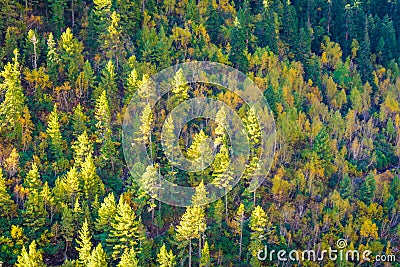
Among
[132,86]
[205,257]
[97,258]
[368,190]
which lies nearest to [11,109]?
[132,86]

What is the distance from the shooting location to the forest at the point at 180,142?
6500cm

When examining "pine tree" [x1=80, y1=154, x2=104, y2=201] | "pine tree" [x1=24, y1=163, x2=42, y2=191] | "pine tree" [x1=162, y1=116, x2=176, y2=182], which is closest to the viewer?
"pine tree" [x1=24, y1=163, x2=42, y2=191]

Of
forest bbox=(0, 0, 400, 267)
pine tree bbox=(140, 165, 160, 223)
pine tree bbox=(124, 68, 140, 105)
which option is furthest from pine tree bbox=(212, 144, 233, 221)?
pine tree bbox=(124, 68, 140, 105)

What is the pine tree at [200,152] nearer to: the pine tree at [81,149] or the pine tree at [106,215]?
the pine tree at [81,149]

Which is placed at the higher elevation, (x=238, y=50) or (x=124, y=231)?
(x=238, y=50)

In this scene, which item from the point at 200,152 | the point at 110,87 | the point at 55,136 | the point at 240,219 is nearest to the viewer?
the point at 240,219

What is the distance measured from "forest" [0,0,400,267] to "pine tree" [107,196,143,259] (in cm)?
15

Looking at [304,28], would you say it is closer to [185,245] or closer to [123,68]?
[123,68]

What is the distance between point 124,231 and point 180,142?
1435cm

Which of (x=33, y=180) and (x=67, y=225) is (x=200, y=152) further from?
(x=33, y=180)

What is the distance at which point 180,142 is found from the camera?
74250 millimetres

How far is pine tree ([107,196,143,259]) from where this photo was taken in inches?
2489

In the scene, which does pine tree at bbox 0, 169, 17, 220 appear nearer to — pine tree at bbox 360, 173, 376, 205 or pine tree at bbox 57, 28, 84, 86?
pine tree at bbox 57, 28, 84, 86

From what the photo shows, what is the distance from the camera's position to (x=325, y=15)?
106125mm
